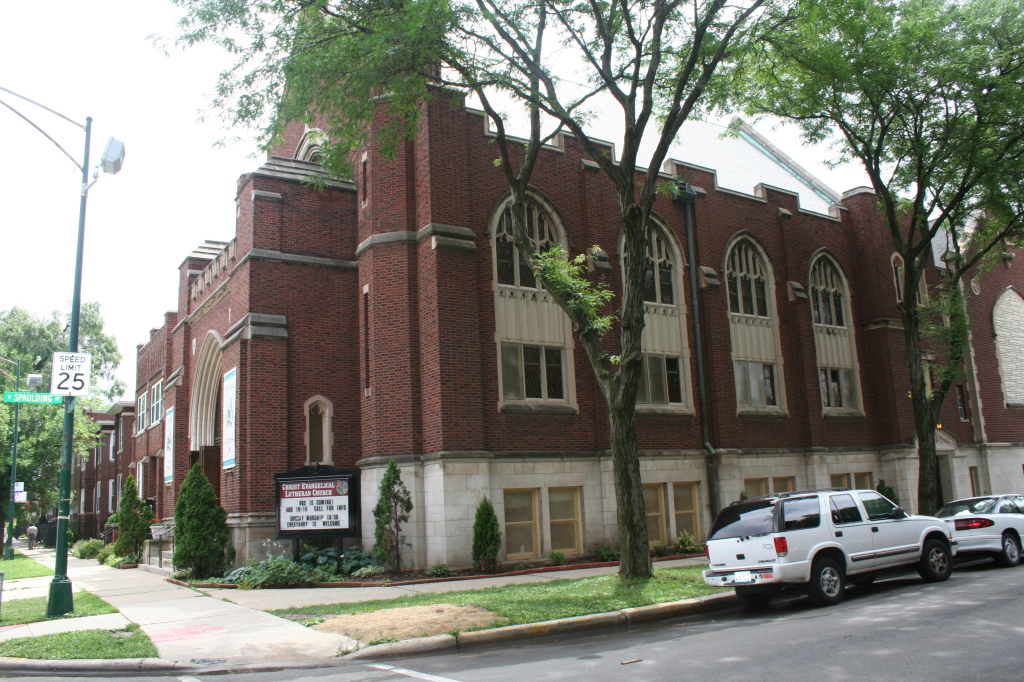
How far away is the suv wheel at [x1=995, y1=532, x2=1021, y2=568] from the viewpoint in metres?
15.2

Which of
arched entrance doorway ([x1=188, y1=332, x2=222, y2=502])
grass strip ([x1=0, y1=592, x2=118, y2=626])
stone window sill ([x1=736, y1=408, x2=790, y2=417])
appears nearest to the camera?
grass strip ([x1=0, y1=592, x2=118, y2=626])

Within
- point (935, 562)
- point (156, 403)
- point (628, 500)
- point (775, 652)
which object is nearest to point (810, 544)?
point (628, 500)

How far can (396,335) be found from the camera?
1827 centimetres

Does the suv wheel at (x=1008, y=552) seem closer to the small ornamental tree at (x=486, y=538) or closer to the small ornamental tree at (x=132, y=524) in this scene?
the small ornamental tree at (x=486, y=538)

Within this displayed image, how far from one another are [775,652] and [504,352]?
1169cm

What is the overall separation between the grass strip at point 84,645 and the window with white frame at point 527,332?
32.5ft

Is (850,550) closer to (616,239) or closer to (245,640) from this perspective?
(245,640)

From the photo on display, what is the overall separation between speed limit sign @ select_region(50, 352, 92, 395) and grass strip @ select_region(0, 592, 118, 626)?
134 inches

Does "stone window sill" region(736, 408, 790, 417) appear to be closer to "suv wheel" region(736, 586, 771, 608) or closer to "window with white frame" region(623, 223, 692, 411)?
"window with white frame" region(623, 223, 692, 411)

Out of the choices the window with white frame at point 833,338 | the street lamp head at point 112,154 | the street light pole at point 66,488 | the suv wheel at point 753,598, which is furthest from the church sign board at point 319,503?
the window with white frame at point 833,338

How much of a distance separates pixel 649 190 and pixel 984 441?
22.3 metres

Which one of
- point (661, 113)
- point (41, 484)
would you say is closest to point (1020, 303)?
point (661, 113)

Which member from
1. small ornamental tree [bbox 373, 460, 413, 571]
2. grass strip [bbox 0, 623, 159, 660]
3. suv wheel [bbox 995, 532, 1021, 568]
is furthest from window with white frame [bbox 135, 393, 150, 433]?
suv wheel [bbox 995, 532, 1021, 568]

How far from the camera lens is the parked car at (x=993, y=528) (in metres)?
15.2
